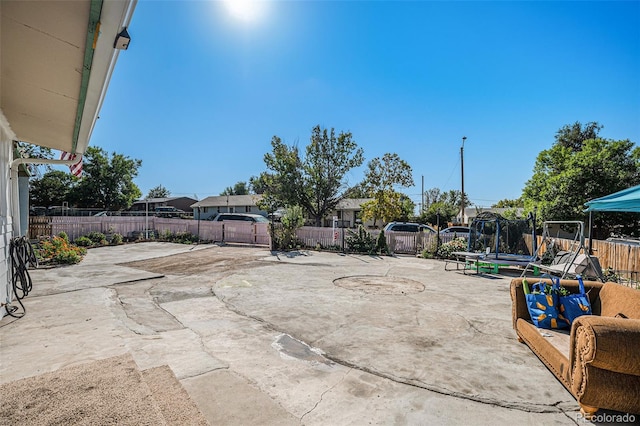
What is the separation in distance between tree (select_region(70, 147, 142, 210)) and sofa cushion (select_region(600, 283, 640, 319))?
122 feet

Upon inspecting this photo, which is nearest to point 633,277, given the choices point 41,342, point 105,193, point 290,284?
point 290,284

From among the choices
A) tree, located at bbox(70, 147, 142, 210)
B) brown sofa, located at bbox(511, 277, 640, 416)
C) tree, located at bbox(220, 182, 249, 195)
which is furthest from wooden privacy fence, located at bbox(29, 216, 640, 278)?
tree, located at bbox(220, 182, 249, 195)

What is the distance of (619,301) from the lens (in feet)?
10.8

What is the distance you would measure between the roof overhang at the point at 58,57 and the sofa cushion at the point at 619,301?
4715 millimetres

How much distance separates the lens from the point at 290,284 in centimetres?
712

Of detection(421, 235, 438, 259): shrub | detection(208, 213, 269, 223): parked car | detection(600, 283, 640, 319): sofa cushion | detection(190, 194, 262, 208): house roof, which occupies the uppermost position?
detection(190, 194, 262, 208): house roof

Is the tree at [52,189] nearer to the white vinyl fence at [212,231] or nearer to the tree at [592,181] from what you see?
the white vinyl fence at [212,231]

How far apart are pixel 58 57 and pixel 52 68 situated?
310mm

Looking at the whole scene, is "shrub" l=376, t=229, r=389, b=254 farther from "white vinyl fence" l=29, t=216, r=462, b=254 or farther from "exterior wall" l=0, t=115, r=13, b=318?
"exterior wall" l=0, t=115, r=13, b=318

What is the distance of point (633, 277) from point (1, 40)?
11.5 metres

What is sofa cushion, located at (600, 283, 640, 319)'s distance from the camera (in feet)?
9.86

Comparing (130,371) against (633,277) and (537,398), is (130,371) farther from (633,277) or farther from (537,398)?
(633,277)

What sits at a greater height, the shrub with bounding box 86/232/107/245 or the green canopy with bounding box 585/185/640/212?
the green canopy with bounding box 585/185/640/212

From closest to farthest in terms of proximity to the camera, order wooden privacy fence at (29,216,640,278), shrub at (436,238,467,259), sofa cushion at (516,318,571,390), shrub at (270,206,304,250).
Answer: sofa cushion at (516,318,571,390) < shrub at (436,238,467,259) < wooden privacy fence at (29,216,640,278) < shrub at (270,206,304,250)
